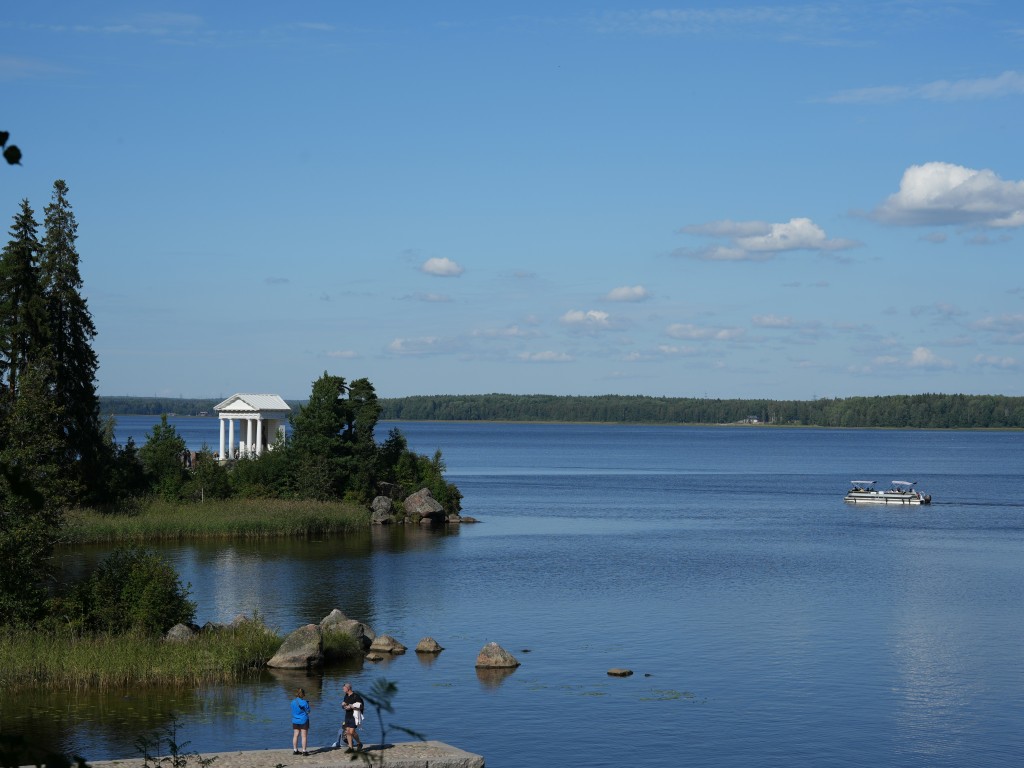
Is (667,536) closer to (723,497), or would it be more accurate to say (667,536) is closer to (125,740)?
(723,497)

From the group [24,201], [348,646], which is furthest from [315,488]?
[348,646]

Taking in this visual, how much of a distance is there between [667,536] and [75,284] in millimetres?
43322

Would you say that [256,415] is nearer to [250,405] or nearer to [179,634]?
[250,405]

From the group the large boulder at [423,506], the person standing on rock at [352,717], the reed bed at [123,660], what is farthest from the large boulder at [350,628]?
the large boulder at [423,506]

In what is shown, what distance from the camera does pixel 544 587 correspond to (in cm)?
6097

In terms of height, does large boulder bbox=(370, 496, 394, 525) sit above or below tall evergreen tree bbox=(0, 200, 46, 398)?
below

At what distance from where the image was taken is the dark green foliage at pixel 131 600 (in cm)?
4072

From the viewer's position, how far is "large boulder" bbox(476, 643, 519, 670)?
4109 cm

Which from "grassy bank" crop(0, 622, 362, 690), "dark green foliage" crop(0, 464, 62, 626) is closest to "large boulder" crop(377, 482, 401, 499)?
"grassy bank" crop(0, 622, 362, 690)

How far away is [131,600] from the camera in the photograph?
4153cm

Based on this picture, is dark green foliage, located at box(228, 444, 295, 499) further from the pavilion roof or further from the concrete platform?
the concrete platform

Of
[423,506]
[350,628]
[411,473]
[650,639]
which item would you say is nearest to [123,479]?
[423,506]

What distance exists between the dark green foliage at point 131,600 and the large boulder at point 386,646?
658 centimetres

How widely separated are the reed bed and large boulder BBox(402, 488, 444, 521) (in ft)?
175
